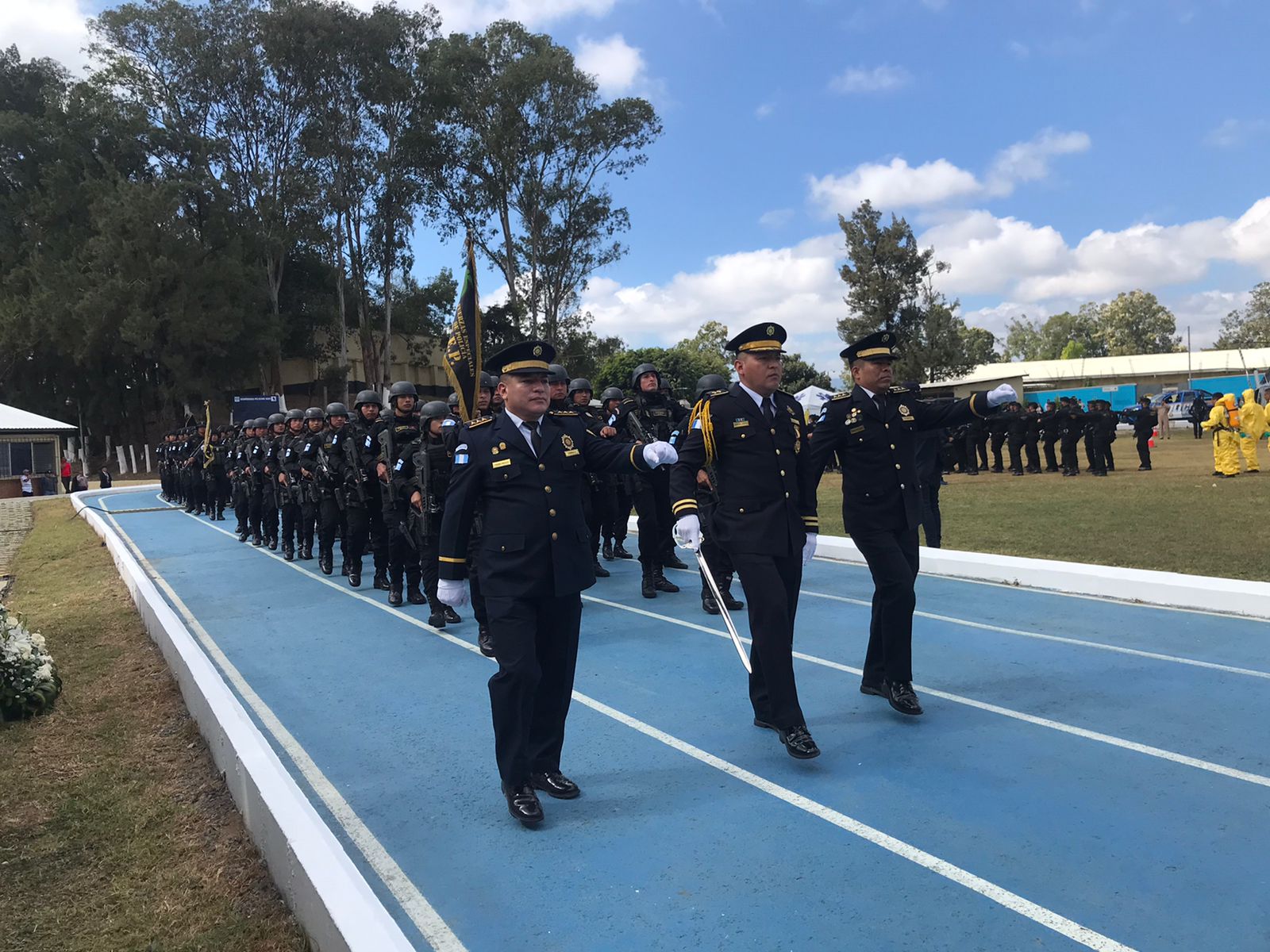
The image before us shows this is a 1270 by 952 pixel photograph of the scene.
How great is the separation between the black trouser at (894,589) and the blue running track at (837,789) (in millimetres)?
330

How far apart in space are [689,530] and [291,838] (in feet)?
7.30

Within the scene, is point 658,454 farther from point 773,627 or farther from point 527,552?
point 773,627

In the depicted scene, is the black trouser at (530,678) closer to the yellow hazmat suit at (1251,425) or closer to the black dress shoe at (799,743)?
the black dress shoe at (799,743)

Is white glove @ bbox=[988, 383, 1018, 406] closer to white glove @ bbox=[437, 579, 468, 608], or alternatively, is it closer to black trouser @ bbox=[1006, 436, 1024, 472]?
white glove @ bbox=[437, 579, 468, 608]

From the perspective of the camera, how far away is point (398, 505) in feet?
28.7

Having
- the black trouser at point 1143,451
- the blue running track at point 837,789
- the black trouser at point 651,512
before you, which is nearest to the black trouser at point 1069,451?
the black trouser at point 1143,451

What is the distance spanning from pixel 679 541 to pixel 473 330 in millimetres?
4324

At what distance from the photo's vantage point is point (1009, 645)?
6.41 m

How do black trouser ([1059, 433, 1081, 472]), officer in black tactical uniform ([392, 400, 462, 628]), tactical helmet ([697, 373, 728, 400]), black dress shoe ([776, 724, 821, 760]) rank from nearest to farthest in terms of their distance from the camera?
black dress shoe ([776, 724, 821, 760]), tactical helmet ([697, 373, 728, 400]), officer in black tactical uniform ([392, 400, 462, 628]), black trouser ([1059, 433, 1081, 472])

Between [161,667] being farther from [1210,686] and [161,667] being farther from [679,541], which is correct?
[1210,686]

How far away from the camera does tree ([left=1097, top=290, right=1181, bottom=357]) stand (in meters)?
86.6

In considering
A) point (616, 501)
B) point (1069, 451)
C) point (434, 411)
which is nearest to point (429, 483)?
point (434, 411)

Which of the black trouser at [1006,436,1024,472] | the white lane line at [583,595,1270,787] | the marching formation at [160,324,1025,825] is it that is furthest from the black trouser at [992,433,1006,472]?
the white lane line at [583,595,1270,787]

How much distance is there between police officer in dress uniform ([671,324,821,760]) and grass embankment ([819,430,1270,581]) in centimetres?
457
